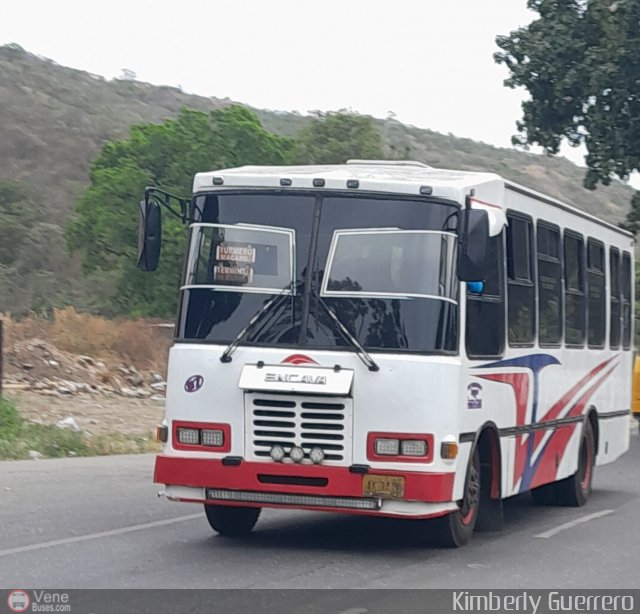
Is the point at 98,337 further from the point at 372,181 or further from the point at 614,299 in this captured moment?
the point at 372,181

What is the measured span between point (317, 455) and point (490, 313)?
6.60 ft

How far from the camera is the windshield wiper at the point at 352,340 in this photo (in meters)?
10.3

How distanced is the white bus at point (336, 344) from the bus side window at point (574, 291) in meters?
2.59

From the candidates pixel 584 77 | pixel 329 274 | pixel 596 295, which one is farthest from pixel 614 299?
pixel 584 77

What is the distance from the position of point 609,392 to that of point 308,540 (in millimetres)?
5861

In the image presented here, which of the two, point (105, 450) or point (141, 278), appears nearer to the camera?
point (105, 450)

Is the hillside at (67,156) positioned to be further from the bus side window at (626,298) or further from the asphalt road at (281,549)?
the asphalt road at (281,549)

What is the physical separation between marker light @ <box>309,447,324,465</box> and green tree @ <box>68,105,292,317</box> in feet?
101

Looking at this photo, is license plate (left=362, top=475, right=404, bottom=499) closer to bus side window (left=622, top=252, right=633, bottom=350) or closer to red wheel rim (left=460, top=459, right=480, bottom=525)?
red wheel rim (left=460, top=459, right=480, bottom=525)

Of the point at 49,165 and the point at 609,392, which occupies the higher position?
the point at 49,165

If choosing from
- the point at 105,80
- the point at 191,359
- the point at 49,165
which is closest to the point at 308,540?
the point at 191,359

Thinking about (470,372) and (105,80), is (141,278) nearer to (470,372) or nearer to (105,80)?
(470,372)
